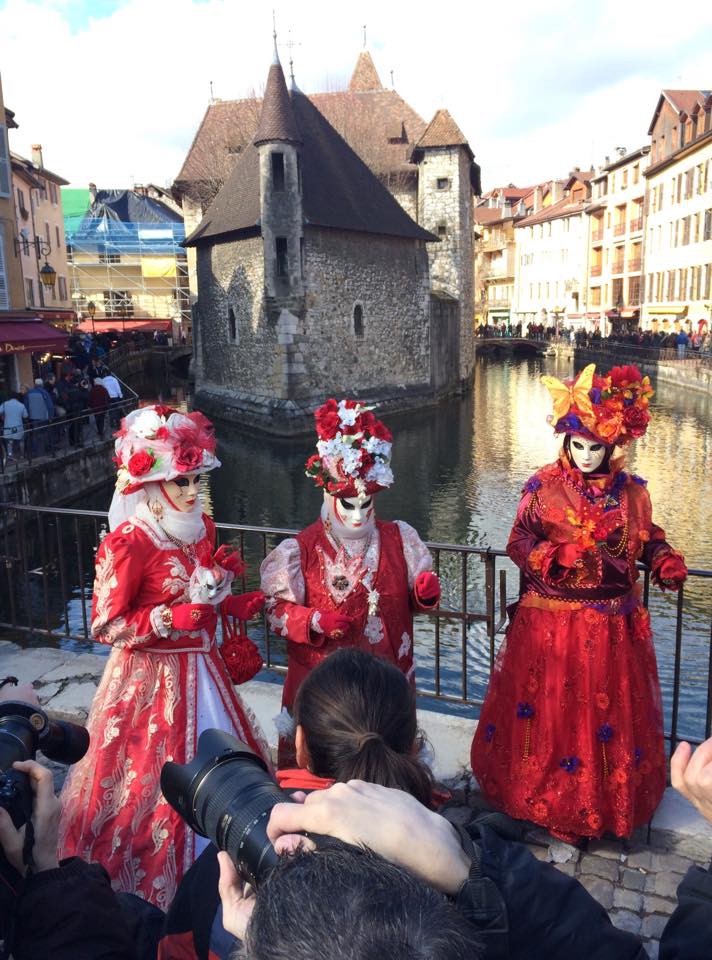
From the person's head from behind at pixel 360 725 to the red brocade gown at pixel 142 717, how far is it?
59.1 inches

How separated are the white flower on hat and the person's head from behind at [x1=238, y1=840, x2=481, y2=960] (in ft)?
8.10

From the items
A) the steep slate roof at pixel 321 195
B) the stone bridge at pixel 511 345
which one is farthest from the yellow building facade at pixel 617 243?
the steep slate roof at pixel 321 195

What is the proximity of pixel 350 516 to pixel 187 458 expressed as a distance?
0.76 metres

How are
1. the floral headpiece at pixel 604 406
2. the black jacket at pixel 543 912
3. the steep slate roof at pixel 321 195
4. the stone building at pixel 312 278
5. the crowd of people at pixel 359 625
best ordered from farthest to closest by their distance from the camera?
the steep slate roof at pixel 321 195
the stone building at pixel 312 278
the floral headpiece at pixel 604 406
the crowd of people at pixel 359 625
the black jacket at pixel 543 912

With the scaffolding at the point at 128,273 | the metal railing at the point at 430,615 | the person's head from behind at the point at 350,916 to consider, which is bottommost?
the metal railing at the point at 430,615

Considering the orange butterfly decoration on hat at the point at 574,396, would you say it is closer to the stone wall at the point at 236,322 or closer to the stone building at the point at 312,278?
the stone building at the point at 312,278

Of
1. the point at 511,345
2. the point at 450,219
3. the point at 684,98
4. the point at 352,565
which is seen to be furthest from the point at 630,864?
the point at 511,345

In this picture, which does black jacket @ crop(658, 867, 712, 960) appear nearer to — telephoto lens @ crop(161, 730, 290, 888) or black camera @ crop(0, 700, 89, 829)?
telephoto lens @ crop(161, 730, 290, 888)

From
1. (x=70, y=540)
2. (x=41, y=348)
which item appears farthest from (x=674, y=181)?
(x=70, y=540)

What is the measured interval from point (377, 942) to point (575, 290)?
6152 centimetres

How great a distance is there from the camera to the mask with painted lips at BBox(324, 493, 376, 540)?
3365 millimetres

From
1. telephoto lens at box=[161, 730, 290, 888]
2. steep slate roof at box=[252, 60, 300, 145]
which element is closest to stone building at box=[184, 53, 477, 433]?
steep slate roof at box=[252, 60, 300, 145]

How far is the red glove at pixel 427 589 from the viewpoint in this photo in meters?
3.32

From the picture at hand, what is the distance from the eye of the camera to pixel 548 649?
131 inches
